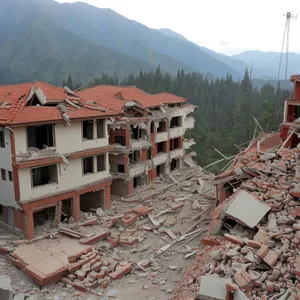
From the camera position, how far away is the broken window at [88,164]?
2616 centimetres

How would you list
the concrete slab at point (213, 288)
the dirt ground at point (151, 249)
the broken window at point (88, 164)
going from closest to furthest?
the concrete slab at point (213, 288) → the dirt ground at point (151, 249) → the broken window at point (88, 164)

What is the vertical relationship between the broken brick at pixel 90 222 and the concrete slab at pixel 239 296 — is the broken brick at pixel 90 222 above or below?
below

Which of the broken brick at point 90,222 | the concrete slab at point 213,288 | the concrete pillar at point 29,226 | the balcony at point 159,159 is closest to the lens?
the concrete slab at point 213,288

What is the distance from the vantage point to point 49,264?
1892 centimetres

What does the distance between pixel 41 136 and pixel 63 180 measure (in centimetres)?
338

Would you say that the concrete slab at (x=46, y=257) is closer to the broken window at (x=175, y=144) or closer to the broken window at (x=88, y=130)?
the broken window at (x=88, y=130)

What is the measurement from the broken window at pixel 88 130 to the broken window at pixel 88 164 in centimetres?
162

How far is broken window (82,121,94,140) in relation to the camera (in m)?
25.8

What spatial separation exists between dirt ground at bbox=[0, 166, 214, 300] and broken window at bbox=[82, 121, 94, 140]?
605cm

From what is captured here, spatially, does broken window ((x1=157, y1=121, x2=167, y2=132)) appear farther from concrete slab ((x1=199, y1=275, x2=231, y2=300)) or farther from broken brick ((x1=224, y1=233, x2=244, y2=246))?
concrete slab ((x1=199, y1=275, x2=231, y2=300))

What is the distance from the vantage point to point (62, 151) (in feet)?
76.9

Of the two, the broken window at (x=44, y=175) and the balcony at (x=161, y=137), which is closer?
the broken window at (x=44, y=175)

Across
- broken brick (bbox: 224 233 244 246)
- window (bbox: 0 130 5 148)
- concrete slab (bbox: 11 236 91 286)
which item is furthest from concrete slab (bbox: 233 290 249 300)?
window (bbox: 0 130 5 148)

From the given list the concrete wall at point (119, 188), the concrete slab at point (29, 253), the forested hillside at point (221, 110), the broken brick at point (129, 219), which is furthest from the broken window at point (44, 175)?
the forested hillside at point (221, 110)
